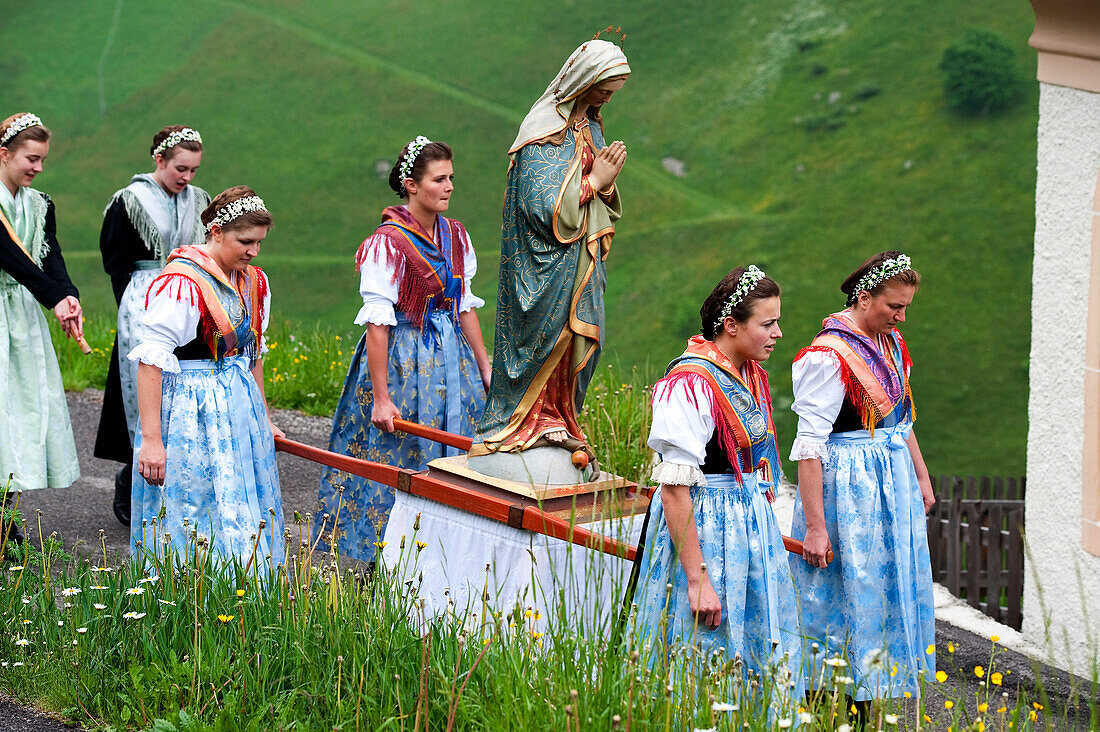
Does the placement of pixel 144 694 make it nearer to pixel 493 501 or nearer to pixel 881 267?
pixel 493 501

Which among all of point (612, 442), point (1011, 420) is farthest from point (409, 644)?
point (1011, 420)

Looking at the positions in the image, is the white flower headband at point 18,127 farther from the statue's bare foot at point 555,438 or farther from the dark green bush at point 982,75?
the dark green bush at point 982,75

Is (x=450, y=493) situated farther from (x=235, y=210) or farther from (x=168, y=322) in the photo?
(x=235, y=210)

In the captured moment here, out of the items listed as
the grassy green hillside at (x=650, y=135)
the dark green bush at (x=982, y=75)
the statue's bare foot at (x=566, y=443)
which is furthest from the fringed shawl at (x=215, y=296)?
the dark green bush at (x=982, y=75)

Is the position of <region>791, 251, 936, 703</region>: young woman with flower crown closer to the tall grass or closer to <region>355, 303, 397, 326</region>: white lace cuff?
the tall grass

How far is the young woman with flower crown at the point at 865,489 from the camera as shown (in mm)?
4223

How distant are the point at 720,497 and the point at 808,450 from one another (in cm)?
61

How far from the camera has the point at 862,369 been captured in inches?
168

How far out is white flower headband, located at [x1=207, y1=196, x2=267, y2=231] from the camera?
14.6ft

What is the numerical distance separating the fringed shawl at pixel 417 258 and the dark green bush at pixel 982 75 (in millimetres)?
20353

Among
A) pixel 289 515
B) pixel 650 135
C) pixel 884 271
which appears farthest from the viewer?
pixel 650 135

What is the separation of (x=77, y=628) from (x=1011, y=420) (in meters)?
17.7

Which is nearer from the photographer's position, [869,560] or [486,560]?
[869,560]

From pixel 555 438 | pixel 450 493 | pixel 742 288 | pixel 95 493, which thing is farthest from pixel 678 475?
pixel 95 493
